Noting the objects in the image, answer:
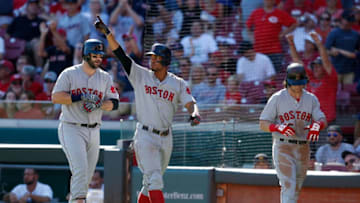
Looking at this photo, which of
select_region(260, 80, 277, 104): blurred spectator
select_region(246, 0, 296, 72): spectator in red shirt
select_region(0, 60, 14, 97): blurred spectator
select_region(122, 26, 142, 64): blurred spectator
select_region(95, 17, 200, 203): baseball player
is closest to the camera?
select_region(95, 17, 200, 203): baseball player

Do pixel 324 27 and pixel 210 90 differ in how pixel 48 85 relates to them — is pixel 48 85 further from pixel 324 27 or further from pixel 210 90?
pixel 324 27

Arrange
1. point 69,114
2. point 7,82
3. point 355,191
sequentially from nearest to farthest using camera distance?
point 69,114
point 355,191
point 7,82

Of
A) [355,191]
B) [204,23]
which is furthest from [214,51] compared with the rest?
[355,191]

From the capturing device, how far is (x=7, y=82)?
10.6 m

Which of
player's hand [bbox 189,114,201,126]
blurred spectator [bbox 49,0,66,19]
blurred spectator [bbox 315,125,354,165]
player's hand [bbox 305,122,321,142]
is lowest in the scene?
blurred spectator [bbox 315,125,354,165]

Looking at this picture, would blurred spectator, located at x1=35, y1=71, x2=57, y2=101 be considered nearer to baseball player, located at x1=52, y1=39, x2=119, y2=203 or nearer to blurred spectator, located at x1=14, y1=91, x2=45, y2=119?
blurred spectator, located at x1=14, y1=91, x2=45, y2=119

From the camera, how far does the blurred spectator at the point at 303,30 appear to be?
9130 mm

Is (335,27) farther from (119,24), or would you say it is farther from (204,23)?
(119,24)

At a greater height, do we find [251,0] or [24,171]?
[251,0]

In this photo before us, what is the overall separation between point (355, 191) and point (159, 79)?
239cm

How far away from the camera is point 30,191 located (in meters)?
7.86

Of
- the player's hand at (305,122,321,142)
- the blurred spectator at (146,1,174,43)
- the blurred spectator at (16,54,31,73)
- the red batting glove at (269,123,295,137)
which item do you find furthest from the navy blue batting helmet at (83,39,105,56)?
the blurred spectator at (16,54,31,73)

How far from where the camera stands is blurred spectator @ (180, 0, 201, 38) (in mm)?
9219

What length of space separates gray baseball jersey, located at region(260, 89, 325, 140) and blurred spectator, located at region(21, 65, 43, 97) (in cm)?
499
